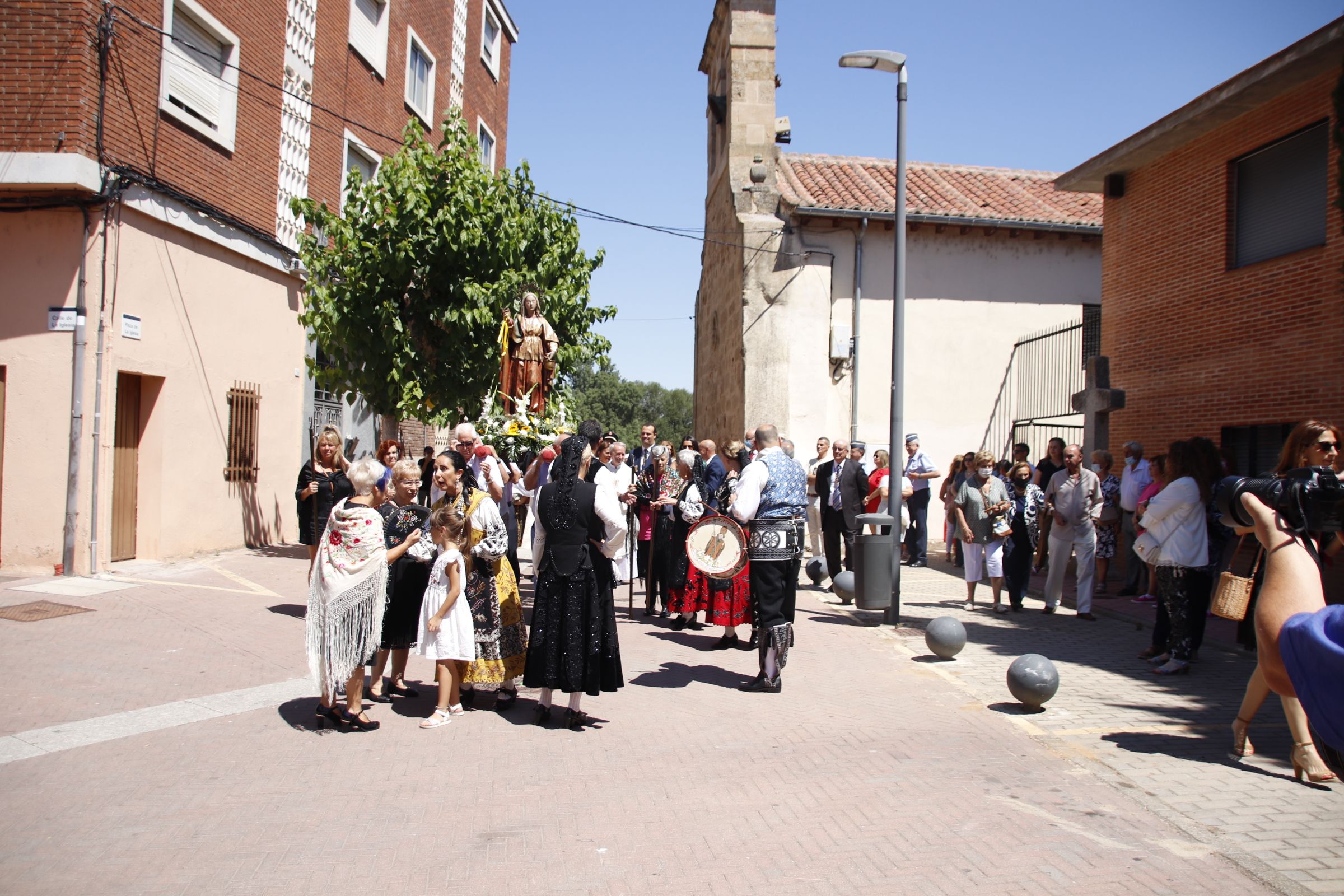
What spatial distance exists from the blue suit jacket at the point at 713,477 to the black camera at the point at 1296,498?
612cm

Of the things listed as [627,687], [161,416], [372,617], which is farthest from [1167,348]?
[161,416]

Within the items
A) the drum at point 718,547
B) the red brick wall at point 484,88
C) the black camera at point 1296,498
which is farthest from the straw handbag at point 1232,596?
the red brick wall at point 484,88

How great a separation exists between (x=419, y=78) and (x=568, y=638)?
60.5 ft

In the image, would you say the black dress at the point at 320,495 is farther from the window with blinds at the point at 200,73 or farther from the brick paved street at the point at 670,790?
the window with blinds at the point at 200,73

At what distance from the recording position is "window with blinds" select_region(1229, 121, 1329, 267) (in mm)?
11398

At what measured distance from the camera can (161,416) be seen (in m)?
12.0

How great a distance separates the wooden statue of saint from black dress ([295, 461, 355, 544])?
2771 mm

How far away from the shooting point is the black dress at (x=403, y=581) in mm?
6418

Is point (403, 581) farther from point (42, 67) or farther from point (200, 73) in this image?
point (200, 73)

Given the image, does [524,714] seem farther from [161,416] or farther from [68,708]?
[161,416]

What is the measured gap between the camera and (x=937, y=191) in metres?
21.5

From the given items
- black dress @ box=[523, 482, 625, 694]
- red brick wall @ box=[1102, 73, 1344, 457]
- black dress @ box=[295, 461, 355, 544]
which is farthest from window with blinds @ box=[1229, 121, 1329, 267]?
black dress @ box=[295, 461, 355, 544]

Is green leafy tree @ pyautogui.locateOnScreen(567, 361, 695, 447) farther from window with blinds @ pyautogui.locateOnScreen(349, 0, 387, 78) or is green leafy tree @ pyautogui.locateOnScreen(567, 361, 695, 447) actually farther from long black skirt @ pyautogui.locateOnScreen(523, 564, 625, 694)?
long black skirt @ pyautogui.locateOnScreen(523, 564, 625, 694)

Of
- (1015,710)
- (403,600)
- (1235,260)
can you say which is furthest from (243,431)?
(1235,260)
